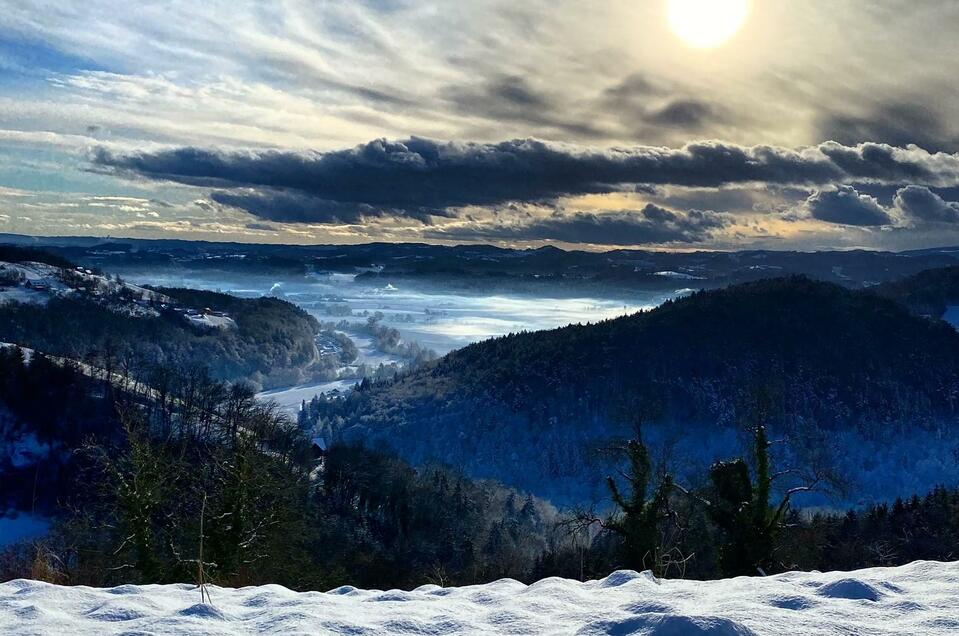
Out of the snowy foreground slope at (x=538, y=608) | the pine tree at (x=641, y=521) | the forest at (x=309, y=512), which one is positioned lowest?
the forest at (x=309, y=512)

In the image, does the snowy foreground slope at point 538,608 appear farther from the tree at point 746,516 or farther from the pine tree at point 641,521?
the pine tree at point 641,521

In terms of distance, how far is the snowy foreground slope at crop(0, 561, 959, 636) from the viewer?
650 cm

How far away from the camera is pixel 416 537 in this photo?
82.2 metres

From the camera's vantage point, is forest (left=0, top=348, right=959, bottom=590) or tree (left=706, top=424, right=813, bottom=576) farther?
forest (left=0, top=348, right=959, bottom=590)

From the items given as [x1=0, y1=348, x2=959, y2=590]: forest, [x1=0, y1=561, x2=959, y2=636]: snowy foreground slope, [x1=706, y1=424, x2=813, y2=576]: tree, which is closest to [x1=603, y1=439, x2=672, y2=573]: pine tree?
[x1=0, y1=348, x2=959, y2=590]: forest

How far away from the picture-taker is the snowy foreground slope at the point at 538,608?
6496 millimetres

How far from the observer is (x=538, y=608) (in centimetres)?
762

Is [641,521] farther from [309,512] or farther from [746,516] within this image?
[309,512]

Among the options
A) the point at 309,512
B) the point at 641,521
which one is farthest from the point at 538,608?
the point at 309,512

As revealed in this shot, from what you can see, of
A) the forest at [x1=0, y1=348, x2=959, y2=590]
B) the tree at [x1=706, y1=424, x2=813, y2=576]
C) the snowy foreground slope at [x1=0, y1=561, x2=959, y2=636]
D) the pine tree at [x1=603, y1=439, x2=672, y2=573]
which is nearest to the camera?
the snowy foreground slope at [x1=0, y1=561, x2=959, y2=636]

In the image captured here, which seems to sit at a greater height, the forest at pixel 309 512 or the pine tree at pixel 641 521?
the pine tree at pixel 641 521

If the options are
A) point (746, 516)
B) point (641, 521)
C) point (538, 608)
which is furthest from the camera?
point (641, 521)

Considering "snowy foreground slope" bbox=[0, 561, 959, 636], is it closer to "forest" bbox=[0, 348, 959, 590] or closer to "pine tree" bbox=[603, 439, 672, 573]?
"forest" bbox=[0, 348, 959, 590]

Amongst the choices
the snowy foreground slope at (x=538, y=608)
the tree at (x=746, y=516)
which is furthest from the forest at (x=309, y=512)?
the snowy foreground slope at (x=538, y=608)
